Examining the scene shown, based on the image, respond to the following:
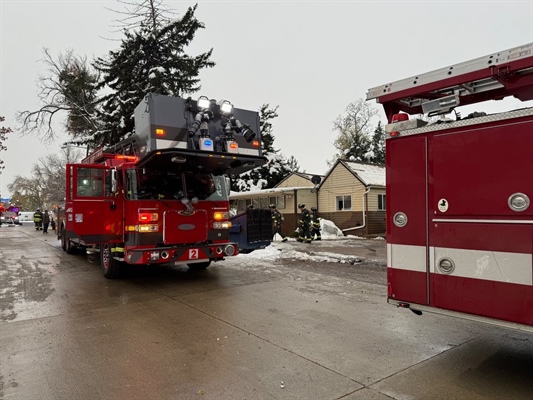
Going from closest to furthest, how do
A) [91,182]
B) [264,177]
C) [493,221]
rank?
[493,221] → [91,182] → [264,177]

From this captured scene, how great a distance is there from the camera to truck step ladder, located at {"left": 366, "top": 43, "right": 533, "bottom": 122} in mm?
3287

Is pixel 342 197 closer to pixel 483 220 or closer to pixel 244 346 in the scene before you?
pixel 244 346

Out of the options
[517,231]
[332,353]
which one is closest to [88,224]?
[332,353]

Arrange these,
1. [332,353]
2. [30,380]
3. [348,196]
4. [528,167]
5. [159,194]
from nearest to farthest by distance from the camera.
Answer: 1. [528,167]
2. [30,380]
3. [332,353]
4. [159,194]
5. [348,196]

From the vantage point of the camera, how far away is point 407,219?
381 centimetres

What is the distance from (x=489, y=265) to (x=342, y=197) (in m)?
19.7

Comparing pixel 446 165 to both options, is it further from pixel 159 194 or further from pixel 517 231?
pixel 159 194

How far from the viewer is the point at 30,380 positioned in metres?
3.49

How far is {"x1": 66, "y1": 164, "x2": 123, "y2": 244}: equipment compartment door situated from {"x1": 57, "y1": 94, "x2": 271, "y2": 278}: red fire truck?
0.8 inches

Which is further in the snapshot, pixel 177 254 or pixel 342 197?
pixel 342 197

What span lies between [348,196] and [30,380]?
2016cm

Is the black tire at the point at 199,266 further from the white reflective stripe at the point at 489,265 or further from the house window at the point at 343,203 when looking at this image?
the house window at the point at 343,203

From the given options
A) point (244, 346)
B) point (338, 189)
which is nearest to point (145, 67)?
point (338, 189)

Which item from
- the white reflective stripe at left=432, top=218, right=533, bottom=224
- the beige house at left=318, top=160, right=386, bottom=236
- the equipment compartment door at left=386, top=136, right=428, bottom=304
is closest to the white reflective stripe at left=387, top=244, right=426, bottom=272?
the equipment compartment door at left=386, top=136, right=428, bottom=304
